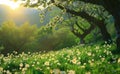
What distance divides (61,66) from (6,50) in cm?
6193

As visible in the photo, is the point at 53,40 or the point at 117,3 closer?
the point at 117,3

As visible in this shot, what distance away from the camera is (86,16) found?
87.4ft

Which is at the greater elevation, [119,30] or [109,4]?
[109,4]

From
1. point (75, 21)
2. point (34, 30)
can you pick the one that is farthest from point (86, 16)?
point (34, 30)

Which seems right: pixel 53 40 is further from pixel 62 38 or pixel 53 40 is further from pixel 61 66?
pixel 61 66

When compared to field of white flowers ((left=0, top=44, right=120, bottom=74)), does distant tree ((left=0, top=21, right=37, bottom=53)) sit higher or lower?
higher

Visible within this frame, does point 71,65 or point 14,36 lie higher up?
point 14,36

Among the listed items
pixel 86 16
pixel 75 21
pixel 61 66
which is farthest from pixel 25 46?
pixel 61 66

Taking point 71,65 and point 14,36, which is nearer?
point 71,65

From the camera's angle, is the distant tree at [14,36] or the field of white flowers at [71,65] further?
the distant tree at [14,36]

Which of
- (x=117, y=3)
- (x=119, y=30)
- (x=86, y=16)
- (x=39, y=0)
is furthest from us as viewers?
(x=86, y=16)

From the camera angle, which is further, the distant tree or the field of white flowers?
the distant tree

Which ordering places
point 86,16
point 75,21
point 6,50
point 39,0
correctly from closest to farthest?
point 39,0
point 86,16
point 75,21
point 6,50

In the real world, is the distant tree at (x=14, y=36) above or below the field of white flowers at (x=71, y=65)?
above
